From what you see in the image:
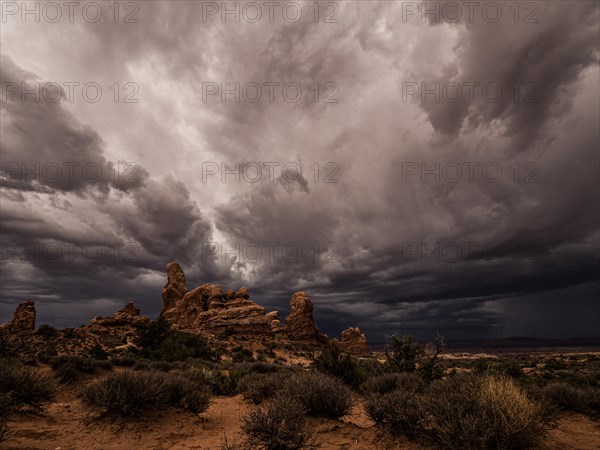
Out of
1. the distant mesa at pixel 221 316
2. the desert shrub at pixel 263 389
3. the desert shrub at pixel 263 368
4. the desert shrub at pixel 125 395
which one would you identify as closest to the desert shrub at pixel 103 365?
the desert shrub at pixel 263 368

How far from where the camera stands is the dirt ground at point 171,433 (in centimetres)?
655

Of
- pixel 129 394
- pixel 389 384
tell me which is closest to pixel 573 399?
pixel 389 384

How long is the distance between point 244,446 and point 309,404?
2.45 m

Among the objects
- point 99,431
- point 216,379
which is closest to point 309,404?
point 99,431

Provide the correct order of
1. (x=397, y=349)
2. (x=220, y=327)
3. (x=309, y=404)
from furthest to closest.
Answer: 1. (x=220, y=327)
2. (x=397, y=349)
3. (x=309, y=404)

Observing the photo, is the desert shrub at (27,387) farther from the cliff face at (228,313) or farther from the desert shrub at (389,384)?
the cliff face at (228,313)

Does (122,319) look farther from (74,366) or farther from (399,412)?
(399,412)

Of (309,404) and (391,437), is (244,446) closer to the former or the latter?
(309,404)

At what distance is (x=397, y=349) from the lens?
17.8m

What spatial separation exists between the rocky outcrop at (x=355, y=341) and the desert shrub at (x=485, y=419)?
6511cm

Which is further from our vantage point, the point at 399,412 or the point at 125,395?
the point at 125,395

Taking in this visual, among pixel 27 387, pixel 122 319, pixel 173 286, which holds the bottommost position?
pixel 27 387

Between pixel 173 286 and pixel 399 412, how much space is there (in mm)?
77765

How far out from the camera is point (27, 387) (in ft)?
27.4
